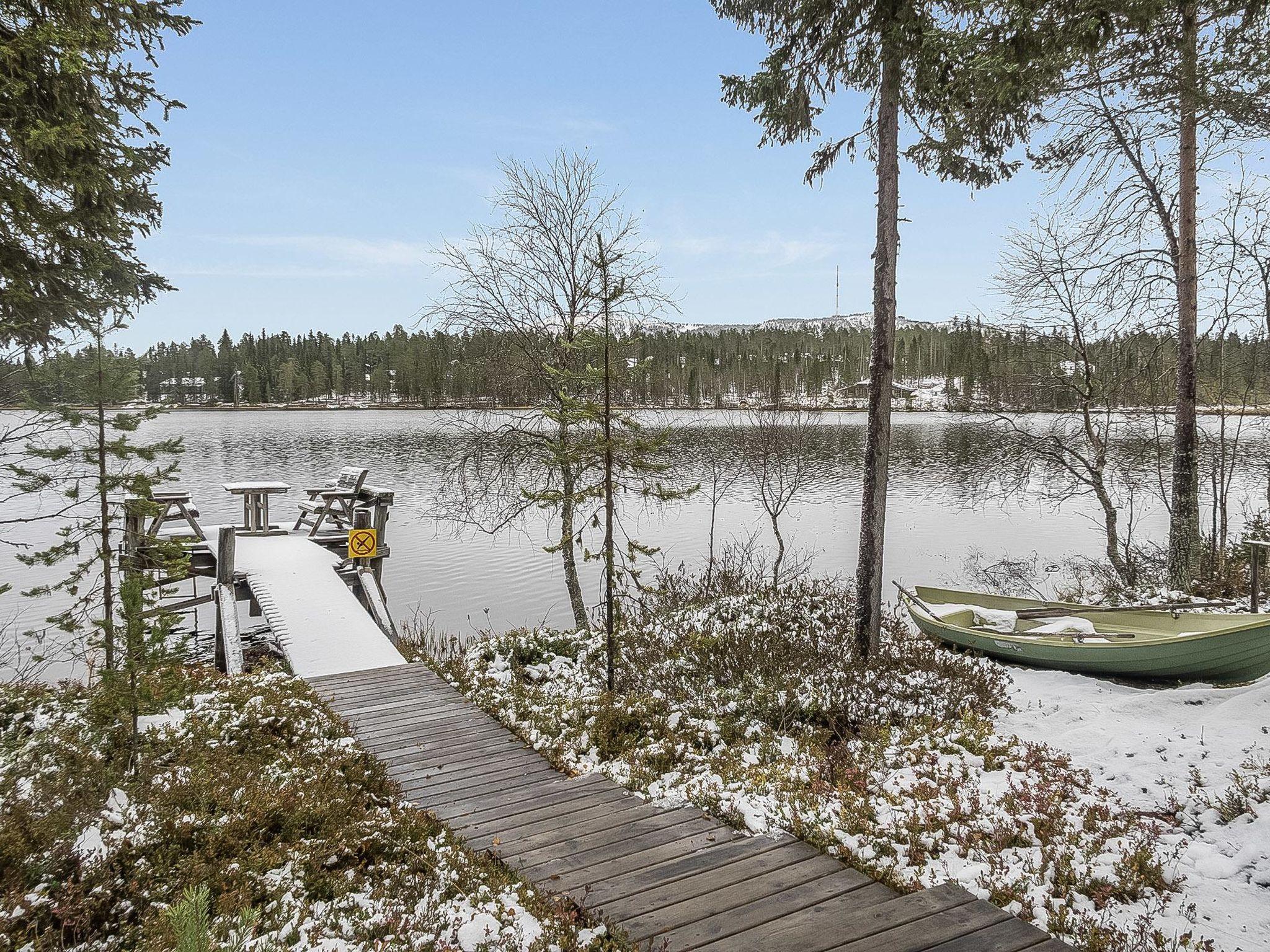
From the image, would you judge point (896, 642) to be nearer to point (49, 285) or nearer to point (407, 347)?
point (49, 285)

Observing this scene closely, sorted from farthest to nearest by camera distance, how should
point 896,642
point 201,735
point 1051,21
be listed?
point 896,642 → point 201,735 → point 1051,21

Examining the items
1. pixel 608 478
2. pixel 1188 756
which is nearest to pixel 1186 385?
pixel 1188 756

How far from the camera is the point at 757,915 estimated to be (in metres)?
3.49

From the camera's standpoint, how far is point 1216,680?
782cm

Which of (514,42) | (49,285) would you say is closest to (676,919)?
(49,285)

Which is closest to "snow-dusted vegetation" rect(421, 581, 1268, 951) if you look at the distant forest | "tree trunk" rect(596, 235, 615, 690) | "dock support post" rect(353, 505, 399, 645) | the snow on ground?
the snow on ground

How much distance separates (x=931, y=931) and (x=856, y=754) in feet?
10.9

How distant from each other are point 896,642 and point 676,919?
7218 mm

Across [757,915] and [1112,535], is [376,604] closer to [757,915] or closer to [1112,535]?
[757,915]

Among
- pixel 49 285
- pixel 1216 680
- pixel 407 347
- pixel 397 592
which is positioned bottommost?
pixel 397 592

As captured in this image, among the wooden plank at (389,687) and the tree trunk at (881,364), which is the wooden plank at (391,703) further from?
the tree trunk at (881,364)

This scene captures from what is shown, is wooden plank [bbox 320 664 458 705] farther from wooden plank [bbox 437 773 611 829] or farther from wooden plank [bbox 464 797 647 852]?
wooden plank [bbox 464 797 647 852]

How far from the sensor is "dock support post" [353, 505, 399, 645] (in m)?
11.5

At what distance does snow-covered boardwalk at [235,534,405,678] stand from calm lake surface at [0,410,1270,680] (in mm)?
3105
